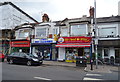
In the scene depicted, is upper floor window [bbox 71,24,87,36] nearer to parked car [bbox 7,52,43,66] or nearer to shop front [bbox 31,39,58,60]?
shop front [bbox 31,39,58,60]

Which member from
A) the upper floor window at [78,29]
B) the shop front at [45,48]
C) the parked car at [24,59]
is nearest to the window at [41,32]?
the shop front at [45,48]

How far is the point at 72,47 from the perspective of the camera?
1711 centimetres

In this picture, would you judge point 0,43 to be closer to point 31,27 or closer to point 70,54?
point 31,27

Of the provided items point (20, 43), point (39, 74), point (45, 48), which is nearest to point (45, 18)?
point (45, 48)

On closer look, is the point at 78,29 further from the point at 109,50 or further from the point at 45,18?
the point at 45,18

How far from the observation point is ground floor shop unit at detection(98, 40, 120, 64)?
1472cm

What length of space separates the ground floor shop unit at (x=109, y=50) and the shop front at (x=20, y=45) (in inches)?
499

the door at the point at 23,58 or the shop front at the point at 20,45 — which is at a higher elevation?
the shop front at the point at 20,45

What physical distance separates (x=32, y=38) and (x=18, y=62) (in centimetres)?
693

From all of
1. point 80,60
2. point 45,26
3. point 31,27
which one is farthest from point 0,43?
point 80,60

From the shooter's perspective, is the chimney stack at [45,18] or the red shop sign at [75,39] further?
the chimney stack at [45,18]

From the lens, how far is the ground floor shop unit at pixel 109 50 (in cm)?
1472

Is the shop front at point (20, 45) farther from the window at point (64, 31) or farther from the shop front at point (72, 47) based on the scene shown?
the window at point (64, 31)

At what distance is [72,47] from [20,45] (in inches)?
389
